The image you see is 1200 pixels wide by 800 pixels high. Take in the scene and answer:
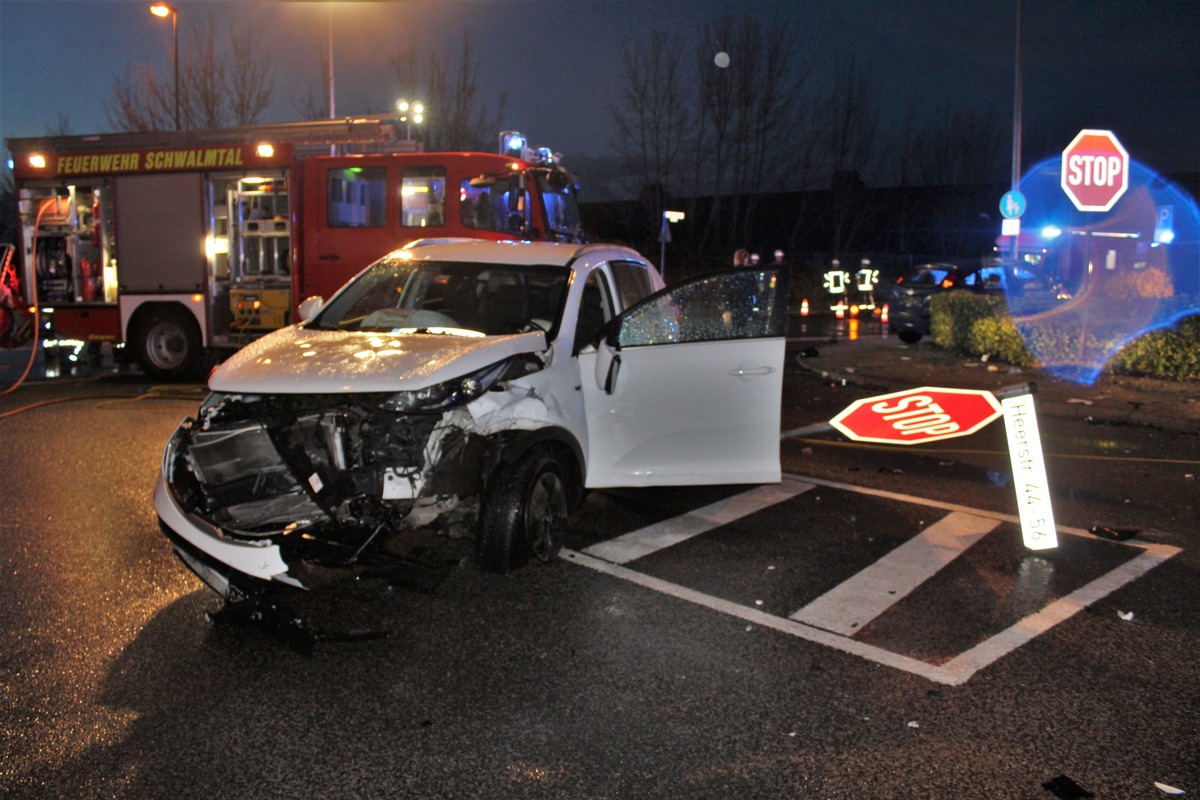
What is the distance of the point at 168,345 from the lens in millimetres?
14422

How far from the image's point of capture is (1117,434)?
1024 cm

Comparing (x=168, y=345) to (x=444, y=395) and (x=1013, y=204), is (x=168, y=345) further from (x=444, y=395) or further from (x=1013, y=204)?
(x=1013, y=204)

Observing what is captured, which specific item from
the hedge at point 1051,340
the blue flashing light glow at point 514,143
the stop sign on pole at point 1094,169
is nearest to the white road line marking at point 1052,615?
the hedge at point 1051,340

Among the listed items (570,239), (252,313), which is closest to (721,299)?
(570,239)

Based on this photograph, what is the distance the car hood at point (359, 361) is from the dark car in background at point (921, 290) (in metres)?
15.3

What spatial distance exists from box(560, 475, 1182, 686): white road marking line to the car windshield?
1524 millimetres

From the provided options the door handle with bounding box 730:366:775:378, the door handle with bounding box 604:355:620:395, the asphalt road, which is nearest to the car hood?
the door handle with bounding box 604:355:620:395

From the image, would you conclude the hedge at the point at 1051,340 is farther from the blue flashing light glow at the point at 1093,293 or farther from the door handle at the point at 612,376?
the door handle at the point at 612,376

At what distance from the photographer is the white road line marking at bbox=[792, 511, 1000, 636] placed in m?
5.11

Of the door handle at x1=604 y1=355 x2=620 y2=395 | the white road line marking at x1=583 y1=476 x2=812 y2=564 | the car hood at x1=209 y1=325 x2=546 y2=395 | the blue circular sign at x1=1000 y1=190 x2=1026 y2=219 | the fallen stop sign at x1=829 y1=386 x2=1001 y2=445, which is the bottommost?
the white road line marking at x1=583 y1=476 x2=812 y2=564

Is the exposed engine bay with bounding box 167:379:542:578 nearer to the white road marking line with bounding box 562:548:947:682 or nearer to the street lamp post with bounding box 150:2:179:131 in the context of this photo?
the white road marking line with bounding box 562:548:947:682

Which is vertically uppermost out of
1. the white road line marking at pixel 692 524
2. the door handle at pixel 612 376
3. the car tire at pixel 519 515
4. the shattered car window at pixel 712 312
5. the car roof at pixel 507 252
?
the car roof at pixel 507 252

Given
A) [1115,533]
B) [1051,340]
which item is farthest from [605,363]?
[1051,340]

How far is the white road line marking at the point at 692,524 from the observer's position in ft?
20.4
